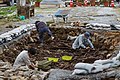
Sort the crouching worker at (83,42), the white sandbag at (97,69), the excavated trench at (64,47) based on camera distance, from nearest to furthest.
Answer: the white sandbag at (97,69), the excavated trench at (64,47), the crouching worker at (83,42)

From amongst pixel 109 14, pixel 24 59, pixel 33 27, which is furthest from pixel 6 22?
pixel 24 59

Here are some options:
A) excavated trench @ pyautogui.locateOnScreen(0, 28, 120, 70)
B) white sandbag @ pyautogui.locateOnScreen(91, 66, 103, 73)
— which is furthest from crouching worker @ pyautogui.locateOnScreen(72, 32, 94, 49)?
white sandbag @ pyautogui.locateOnScreen(91, 66, 103, 73)

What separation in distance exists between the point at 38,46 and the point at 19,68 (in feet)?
19.4

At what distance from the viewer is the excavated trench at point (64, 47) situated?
12.2 meters

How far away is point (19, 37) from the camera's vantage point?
50.4ft

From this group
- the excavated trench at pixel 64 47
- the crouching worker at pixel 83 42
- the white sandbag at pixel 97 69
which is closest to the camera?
the white sandbag at pixel 97 69

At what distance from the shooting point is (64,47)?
14.7 meters

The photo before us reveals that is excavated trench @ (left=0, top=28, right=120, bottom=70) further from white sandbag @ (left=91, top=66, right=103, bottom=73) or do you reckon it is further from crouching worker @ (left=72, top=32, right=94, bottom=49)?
white sandbag @ (left=91, top=66, right=103, bottom=73)

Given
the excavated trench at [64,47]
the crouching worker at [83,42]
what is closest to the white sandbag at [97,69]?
the excavated trench at [64,47]

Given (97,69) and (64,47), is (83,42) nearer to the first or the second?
(64,47)

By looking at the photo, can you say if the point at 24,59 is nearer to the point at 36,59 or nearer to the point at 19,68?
the point at 19,68

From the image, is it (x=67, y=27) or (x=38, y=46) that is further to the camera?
(x=67, y=27)

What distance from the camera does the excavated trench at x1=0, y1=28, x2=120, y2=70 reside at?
12.2 metres

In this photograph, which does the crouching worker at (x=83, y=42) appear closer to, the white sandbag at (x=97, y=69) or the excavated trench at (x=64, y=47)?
the excavated trench at (x=64, y=47)
